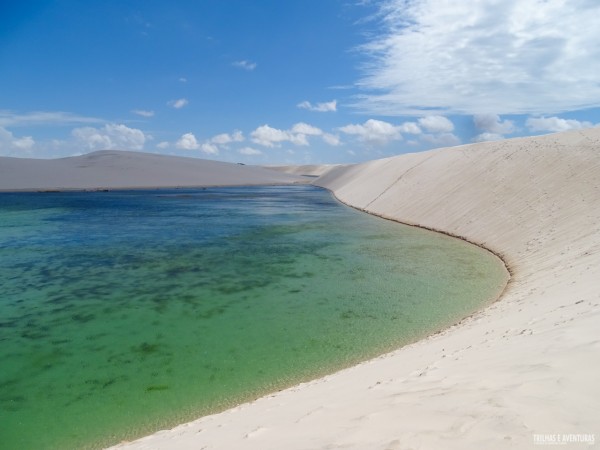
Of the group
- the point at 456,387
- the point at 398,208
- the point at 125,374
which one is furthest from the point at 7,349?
the point at 398,208

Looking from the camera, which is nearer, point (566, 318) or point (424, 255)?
point (566, 318)

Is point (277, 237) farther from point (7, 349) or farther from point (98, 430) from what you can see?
point (98, 430)

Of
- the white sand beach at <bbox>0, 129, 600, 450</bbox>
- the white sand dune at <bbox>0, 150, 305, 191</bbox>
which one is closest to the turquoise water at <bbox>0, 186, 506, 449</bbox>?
the white sand beach at <bbox>0, 129, 600, 450</bbox>

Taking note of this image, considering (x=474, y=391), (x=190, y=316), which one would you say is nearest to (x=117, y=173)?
(x=190, y=316)

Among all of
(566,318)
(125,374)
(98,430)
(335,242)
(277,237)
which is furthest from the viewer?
(277,237)

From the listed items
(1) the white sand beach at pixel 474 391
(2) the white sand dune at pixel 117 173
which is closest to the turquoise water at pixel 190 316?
(1) the white sand beach at pixel 474 391

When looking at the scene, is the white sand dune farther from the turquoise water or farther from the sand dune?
the sand dune

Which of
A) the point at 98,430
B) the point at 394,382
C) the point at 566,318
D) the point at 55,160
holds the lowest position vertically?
the point at 98,430
